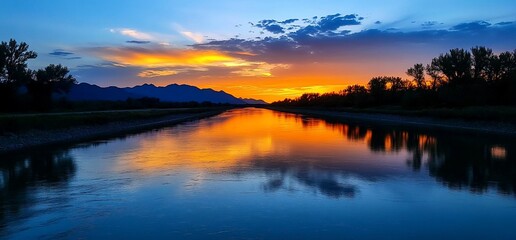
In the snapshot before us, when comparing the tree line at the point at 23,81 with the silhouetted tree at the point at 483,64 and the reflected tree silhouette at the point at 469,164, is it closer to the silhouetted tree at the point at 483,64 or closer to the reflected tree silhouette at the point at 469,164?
the reflected tree silhouette at the point at 469,164

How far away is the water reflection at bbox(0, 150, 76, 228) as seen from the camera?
10069 mm

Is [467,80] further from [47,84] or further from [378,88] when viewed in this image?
[47,84]

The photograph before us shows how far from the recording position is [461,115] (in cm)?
4522

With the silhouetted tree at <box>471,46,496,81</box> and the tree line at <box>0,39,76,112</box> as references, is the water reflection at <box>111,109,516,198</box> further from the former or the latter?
the silhouetted tree at <box>471,46,496,81</box>

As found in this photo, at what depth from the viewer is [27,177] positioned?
14.3 metres

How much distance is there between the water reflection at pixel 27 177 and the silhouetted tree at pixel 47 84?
3998 cm

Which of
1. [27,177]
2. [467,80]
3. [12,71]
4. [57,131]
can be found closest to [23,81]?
[12,71]

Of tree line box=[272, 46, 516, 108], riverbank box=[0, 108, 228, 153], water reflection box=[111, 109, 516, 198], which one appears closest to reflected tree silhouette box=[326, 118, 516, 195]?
water reflection box=[111, 109, 516, 198]

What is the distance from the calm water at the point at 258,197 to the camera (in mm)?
8188

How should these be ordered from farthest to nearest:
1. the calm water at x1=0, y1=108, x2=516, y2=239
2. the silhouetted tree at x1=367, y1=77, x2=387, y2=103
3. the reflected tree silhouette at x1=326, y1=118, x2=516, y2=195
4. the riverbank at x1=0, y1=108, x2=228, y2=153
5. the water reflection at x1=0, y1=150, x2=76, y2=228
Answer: the silhouetted tree at x1=367, y1=77, x2=387, y2=103 < the riverbank at x1=0, y1=108, x2=228, y2=153 < the reflected tree silhouette at x1=326, y1=118, x2=516, y2=195 < the water reflection at x1=0, y1=150, x2=76, y2=228 < the calm water at x1=0, y1=108, x2=516, y2=239

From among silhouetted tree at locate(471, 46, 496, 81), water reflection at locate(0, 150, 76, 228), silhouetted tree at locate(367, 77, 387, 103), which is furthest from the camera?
silhouetted tree at locate(367, 77, 387, 103)

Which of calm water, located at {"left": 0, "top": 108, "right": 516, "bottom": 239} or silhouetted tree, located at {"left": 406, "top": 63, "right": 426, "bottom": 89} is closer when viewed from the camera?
calm water, located at {"left": 0, "top": 108, "right": 516, "bottom": 239}

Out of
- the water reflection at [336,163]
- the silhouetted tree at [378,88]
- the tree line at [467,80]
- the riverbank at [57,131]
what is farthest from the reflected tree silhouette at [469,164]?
the silhouetted tree at [378,88]

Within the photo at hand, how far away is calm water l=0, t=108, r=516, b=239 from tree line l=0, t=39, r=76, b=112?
1469 inches
